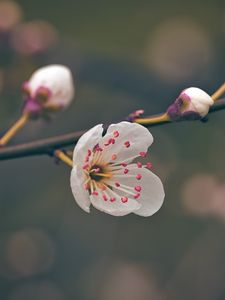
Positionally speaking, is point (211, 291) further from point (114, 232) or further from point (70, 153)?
point (70, 153)

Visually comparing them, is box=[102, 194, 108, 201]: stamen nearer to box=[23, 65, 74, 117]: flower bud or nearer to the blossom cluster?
the blossom cluster

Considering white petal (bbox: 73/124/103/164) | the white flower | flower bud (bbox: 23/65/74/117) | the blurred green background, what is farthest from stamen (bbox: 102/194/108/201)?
the blurred green background

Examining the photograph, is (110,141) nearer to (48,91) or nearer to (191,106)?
(191,106)

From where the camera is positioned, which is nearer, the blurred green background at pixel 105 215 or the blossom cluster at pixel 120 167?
the blossom cluster at pixel 120 167

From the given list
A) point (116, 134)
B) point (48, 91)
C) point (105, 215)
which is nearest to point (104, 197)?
point (116, 134)

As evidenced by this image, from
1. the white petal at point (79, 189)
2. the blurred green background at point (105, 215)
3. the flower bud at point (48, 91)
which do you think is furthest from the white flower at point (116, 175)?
the blurred green background at point (105, 215)

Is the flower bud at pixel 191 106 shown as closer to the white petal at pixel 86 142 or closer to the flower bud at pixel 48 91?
the white petal at pixel 86 142

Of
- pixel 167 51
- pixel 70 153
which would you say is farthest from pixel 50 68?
pixel 167 51
